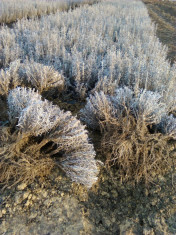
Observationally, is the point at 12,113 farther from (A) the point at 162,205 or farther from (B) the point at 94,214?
(A) the point at 162,205

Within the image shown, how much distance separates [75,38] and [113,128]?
12.9 feet

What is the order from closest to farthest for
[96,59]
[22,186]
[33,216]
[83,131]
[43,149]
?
[33,216]
[22,186]
[83,131]
[43,149]
[96,59]

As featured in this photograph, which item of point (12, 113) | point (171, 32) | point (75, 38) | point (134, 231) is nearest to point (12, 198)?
point (12, 113)

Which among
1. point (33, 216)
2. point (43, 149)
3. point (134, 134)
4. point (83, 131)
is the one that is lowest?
point (33, 216)

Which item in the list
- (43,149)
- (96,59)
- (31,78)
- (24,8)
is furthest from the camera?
(24,8)

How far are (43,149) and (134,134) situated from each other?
1094 mm

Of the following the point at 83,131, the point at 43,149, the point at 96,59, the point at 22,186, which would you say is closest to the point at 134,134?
the point at 83,131

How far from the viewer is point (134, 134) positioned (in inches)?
104

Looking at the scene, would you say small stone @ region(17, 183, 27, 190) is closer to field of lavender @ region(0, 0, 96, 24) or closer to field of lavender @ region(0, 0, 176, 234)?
field of lavender @ region(0, 0, 176, 234)

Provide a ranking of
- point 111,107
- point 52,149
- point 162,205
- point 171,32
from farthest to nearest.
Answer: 1. point 171,32
2. point 111,107
3. point 52,149
4. point 162,205

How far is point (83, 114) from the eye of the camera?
301 cm

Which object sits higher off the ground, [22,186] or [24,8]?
[24,8]

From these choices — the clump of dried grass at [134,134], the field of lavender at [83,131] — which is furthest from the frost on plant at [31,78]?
the clump of dried grass at [134,134]

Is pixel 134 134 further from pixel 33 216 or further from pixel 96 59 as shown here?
pixel 96 59
